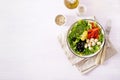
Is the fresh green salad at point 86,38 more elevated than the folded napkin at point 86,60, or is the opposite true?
the fresh green salad at point 86,38

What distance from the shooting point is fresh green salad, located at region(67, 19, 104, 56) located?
161 centimetres

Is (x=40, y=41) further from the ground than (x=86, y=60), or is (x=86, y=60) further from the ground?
(x=40, y=41)

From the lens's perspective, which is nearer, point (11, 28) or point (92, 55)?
point (92, 55)

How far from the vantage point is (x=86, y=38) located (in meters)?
1.61

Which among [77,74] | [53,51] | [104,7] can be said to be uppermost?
[104,7]

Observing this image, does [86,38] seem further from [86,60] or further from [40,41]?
[40,41]

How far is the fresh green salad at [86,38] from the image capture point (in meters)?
1.61

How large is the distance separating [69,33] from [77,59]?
0.12 meters

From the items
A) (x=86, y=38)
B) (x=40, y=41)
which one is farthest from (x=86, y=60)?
(x=40, y=41)

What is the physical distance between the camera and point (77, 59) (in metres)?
1.63

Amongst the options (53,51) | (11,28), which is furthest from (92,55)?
(11,28)

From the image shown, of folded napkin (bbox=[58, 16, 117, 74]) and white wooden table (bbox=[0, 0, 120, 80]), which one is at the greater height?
white wooden table (bbox=[0, 0, 120, 80])

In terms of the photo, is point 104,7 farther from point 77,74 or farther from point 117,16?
point 77,74

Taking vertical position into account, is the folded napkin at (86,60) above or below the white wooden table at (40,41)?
below
